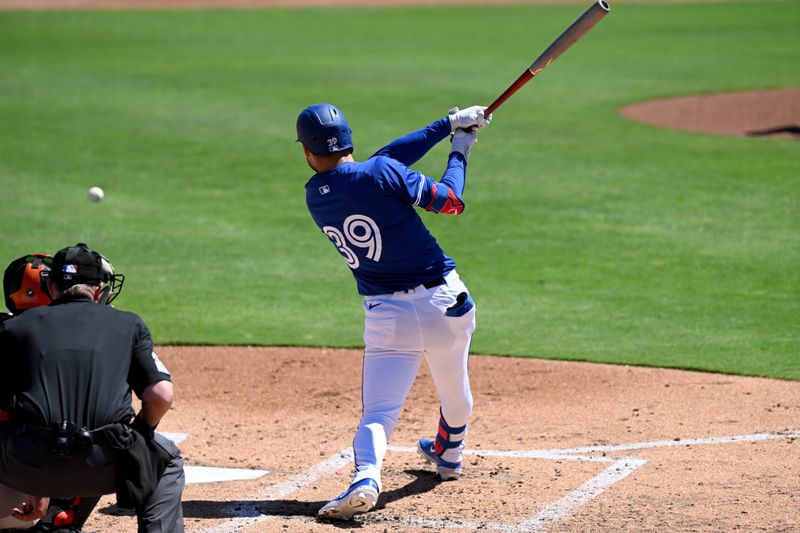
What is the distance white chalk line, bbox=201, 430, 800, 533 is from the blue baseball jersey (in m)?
1.10

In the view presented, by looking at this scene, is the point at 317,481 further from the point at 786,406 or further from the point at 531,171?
the point at 531,171

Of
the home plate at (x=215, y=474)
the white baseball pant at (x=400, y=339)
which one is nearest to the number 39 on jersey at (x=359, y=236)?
the white baseball pant at (x=400, y=339)

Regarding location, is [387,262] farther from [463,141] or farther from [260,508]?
[260,508]

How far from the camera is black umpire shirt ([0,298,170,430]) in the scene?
3980mm

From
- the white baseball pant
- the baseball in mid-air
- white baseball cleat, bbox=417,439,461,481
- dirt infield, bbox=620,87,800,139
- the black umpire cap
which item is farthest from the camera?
dirt infield, bbox=620,87,800,139

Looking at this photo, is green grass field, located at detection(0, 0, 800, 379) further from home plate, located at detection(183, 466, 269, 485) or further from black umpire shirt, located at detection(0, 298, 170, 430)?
black umpire shirt, located at detection(0, 298, 170, 430)

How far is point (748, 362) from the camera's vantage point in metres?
7.77

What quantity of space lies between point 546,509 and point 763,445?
1.55 meters

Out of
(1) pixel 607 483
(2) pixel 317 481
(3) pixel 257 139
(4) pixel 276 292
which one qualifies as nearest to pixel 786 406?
(1) pixel 607 483

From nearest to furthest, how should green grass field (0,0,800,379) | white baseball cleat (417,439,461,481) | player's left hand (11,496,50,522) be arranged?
player's left hand (11,496,50,522)
white baseball cleat (417,439,461,481)
green grass field (0,0,800,379)

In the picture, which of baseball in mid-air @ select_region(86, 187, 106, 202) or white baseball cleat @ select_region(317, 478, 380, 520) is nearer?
white baseball cleat @ select_region(317, 478, 380, 520)

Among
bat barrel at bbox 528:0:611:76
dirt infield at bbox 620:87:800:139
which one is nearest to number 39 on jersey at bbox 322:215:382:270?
bat barrel at bbox 528:0:611:76

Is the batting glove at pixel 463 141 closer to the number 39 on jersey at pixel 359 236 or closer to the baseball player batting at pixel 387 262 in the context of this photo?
the baseball player batting at pixel 387 262

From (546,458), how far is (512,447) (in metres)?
0.30
